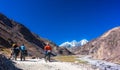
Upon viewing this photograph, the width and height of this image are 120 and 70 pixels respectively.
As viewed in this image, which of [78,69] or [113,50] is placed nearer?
[78,69]

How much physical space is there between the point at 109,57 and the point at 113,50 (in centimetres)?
A: 270

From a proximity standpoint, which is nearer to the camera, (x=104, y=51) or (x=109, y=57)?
(x=109, y=57)

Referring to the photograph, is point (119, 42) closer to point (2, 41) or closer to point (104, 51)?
point (104, 51)

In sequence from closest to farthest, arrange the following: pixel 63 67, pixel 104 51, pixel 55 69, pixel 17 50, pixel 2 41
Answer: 1. pixel 55 69
2. pixel 63 67
3. pixel 17 50
4. pixel 104 51
5. pixel 2 41

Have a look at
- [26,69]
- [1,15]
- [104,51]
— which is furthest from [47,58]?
[1,15]

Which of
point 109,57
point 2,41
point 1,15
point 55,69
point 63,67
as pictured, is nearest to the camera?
point 55,69

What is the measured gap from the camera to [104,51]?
9262 centimetres

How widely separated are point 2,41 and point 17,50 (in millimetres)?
77644

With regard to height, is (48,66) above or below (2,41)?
below

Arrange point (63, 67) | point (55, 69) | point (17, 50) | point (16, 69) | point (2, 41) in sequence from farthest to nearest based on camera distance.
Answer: point (2, 41), point (17, 50), point (63, 67), point (55, 69), point (16, 69)

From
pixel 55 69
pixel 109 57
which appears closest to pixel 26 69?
pixel 55 69

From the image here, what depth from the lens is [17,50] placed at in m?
39.5

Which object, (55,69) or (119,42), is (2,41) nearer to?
(119,42)

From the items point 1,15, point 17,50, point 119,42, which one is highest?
point 1,15
